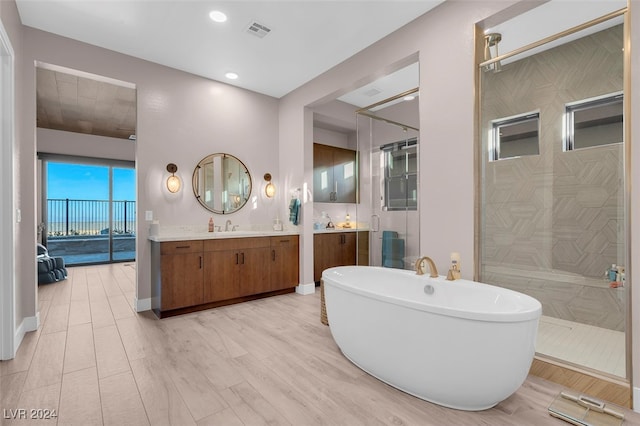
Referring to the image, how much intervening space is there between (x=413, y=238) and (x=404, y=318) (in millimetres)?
2037

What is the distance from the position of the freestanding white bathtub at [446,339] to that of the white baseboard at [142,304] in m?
2.45

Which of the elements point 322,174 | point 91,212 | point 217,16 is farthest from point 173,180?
point 91,212

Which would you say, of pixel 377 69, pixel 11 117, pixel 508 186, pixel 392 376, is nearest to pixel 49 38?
pixel 11 117

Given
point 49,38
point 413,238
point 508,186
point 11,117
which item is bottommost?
point 413,238

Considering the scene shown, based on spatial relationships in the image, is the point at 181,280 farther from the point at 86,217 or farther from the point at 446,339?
the point at 86,217

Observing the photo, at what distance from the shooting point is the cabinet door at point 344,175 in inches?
217

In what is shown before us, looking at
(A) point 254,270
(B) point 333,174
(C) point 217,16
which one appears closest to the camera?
(C) point 217,16

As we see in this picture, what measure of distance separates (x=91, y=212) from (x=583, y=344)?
29.5 ft

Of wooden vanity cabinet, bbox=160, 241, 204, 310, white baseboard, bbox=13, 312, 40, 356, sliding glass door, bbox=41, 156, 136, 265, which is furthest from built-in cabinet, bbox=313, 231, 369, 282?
sliding glass door, bbox=41, 156, 136, 265

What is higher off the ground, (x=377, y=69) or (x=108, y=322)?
(x=377, y=69)

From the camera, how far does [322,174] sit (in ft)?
17.3

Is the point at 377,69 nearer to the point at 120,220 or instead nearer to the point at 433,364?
the point at 433,364

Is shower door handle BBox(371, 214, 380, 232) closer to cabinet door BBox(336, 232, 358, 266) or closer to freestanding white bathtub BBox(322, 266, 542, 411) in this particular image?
cabinet door BBox(336, 232, 358, 266)

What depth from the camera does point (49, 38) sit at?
3.07m
